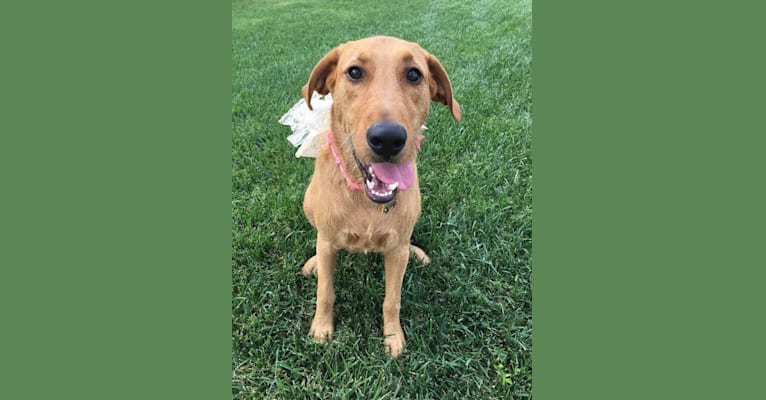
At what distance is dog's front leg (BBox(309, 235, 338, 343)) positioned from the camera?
322 cm

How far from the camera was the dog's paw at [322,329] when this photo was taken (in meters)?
3.35

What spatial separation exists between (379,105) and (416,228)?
2.22 meters

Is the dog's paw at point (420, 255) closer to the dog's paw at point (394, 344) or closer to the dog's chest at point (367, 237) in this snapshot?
the dog's paw at point (394, 344)

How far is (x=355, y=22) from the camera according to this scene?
14.1 feet

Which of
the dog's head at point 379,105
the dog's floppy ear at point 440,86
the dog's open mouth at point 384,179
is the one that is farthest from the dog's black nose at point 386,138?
the dog's floppy ear at point 440,86

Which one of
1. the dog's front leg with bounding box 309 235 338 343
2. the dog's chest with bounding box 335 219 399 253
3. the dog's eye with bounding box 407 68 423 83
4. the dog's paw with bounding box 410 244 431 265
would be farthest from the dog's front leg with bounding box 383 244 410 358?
the dog's eye with bounding box 407 68 423 83

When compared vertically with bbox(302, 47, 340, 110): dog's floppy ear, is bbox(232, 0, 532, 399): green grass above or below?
below

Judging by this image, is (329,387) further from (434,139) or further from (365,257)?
(434,139)

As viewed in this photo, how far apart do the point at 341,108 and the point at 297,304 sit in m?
1.82

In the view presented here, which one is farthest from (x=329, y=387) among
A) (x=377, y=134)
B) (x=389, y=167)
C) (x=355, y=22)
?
(x=355, y=22)

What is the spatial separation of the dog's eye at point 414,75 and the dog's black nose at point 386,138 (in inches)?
19.4

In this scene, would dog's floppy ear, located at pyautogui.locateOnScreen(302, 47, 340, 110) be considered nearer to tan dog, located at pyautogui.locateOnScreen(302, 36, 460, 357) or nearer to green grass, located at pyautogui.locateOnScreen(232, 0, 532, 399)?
tan dog, located at pyautogui.locateOnScreen(302, 36, 460, 357)

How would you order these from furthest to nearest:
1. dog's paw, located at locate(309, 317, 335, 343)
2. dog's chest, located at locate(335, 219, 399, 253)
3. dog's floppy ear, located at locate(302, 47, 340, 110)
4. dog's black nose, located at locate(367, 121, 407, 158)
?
1. dog's paw, located at locate(309, 317, 335, 343)
2. dog's chest, located at locate(335, 219, 399, 253)
3. dog's floppy ear, located at locate(302, 47, 340, 110)
4. dog's black nose, located at locate(367, 121, 407, 158)

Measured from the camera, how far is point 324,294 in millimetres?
3342
